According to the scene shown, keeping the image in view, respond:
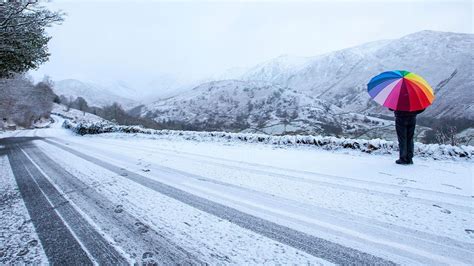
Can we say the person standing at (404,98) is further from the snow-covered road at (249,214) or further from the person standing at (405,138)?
the snow-covered road at (249,214)

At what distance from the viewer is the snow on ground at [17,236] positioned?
3043mm

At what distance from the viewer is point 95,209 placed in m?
4.44

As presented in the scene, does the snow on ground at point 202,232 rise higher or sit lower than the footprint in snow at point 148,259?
higher

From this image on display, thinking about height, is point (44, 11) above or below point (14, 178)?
above

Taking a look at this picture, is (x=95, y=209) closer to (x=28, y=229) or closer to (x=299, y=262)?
(x=28, y=229)

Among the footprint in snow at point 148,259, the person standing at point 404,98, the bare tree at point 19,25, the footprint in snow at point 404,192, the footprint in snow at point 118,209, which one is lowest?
the footprint in snow at point 148,259

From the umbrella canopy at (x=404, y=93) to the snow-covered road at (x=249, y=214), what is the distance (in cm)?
147

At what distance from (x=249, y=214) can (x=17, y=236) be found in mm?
3114

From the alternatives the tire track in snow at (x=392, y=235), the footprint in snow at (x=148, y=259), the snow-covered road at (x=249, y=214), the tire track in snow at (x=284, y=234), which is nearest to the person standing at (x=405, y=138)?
the snow-covered road at (x=249, y=214)

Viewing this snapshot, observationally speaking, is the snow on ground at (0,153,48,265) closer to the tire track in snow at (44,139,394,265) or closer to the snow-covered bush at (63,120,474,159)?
the tire track in snow at (44,139,394,265)

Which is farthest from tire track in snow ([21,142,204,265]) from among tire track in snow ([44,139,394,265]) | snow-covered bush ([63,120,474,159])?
snow-covered bush ([63,120,474,159])

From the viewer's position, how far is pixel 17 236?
3.60 metres

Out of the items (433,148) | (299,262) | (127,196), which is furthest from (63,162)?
(433,148)

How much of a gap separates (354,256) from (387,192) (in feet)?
7.95
